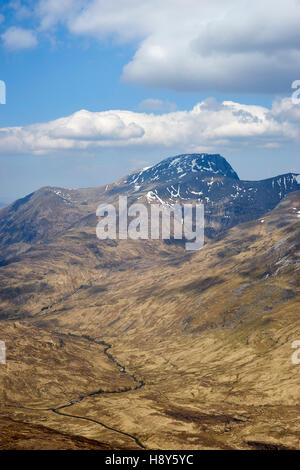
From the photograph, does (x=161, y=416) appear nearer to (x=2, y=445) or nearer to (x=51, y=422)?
(x=51, y=422)
